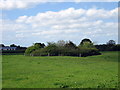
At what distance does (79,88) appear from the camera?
24.3 ft

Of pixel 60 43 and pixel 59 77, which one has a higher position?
pixel 60 43

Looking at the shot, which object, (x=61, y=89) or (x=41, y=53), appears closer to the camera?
(x=61, y=89)

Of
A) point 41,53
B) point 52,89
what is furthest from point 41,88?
point 41,53

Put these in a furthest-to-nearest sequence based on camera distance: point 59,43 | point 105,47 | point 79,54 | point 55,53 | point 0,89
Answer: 1. point 105,47
2. point 59,43
3. point 55,53
4. point 79,54
5. point 0,89

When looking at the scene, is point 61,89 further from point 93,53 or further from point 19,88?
point 93,53

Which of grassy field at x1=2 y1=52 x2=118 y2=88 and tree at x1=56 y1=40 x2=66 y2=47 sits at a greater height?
tree at x1=56 y1=40 x2=66 y2=47

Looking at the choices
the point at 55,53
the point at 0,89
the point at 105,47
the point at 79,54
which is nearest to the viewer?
the point at 0,89

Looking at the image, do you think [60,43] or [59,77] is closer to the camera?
[59,77]

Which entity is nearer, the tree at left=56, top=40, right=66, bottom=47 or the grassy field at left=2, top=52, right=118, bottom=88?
the grassy field at left=2, top=52, right=118, bottom=88

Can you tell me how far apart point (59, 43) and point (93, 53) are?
9477mm

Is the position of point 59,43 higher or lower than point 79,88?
higher

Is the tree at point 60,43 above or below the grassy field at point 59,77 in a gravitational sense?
above

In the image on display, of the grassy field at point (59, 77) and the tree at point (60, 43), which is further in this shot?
the tree at point (60, 43)

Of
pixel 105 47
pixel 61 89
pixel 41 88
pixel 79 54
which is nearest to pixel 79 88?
pixel 61 89
